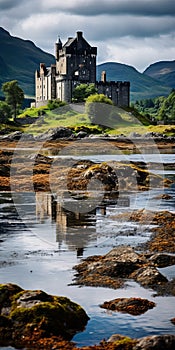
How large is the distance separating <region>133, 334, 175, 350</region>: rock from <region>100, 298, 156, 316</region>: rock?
10.7 ft

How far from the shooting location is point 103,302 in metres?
20.8

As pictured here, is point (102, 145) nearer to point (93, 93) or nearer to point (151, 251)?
point (93, 93)

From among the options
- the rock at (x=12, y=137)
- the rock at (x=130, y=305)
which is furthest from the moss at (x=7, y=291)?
the rock at (x=12, y=137)

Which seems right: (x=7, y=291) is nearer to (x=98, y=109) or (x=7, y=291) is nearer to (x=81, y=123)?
(x=81, y=123)

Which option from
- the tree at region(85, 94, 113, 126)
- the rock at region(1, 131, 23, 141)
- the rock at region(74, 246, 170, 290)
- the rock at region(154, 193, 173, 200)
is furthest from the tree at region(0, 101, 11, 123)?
the rock at region(74, 246, 170, 290)

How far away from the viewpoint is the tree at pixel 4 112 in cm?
17975

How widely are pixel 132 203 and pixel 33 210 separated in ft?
26.6

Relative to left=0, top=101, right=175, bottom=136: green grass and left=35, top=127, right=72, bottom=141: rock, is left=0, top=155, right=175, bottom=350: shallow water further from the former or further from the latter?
left=0, top=101, right=175, bottom=136: green grass

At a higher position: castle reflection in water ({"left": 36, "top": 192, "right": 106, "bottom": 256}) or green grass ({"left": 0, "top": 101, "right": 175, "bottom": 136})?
castle reflection in water ({"left": 36, "top": 192, "right": 106, "bottom": 256})

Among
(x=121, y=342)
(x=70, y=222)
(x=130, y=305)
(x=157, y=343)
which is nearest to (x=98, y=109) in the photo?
(x=70, y=222)

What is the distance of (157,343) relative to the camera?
1636cm

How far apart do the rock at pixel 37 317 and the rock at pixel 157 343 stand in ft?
7.85

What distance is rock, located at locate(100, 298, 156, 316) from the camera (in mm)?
20092

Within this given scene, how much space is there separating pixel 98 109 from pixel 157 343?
164 m
